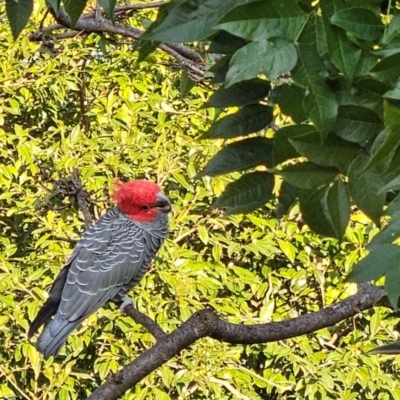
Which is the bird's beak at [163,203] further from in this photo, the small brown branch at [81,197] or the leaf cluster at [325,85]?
the leaf cluster at [325,85]

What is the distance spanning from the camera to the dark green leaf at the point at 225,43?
90 cm

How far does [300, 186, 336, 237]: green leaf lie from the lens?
3.08ft

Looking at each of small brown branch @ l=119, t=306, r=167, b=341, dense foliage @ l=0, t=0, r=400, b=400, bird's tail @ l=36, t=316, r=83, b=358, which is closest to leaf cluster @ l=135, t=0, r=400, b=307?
small brown branch @ l=119, t=306, r=167, b=341

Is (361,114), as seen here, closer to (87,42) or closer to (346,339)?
(346,339)

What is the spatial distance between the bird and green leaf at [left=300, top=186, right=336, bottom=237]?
197 cm

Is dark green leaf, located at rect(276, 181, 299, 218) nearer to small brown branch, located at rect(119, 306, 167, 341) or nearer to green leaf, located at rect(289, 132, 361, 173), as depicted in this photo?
green leaf, located at rect(289, 132, 361, 173)

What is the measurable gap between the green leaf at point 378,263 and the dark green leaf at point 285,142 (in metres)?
0.14

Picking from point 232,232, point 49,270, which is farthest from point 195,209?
point 49,270

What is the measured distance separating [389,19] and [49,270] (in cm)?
259

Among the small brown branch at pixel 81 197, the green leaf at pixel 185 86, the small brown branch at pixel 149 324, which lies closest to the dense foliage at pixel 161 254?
the small brown branch at pixel 81 197

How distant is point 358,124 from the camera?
81 cm

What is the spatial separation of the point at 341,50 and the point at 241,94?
0.21 metres

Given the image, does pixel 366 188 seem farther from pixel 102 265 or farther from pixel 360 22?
pixel 102 265

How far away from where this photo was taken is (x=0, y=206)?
3490mm
